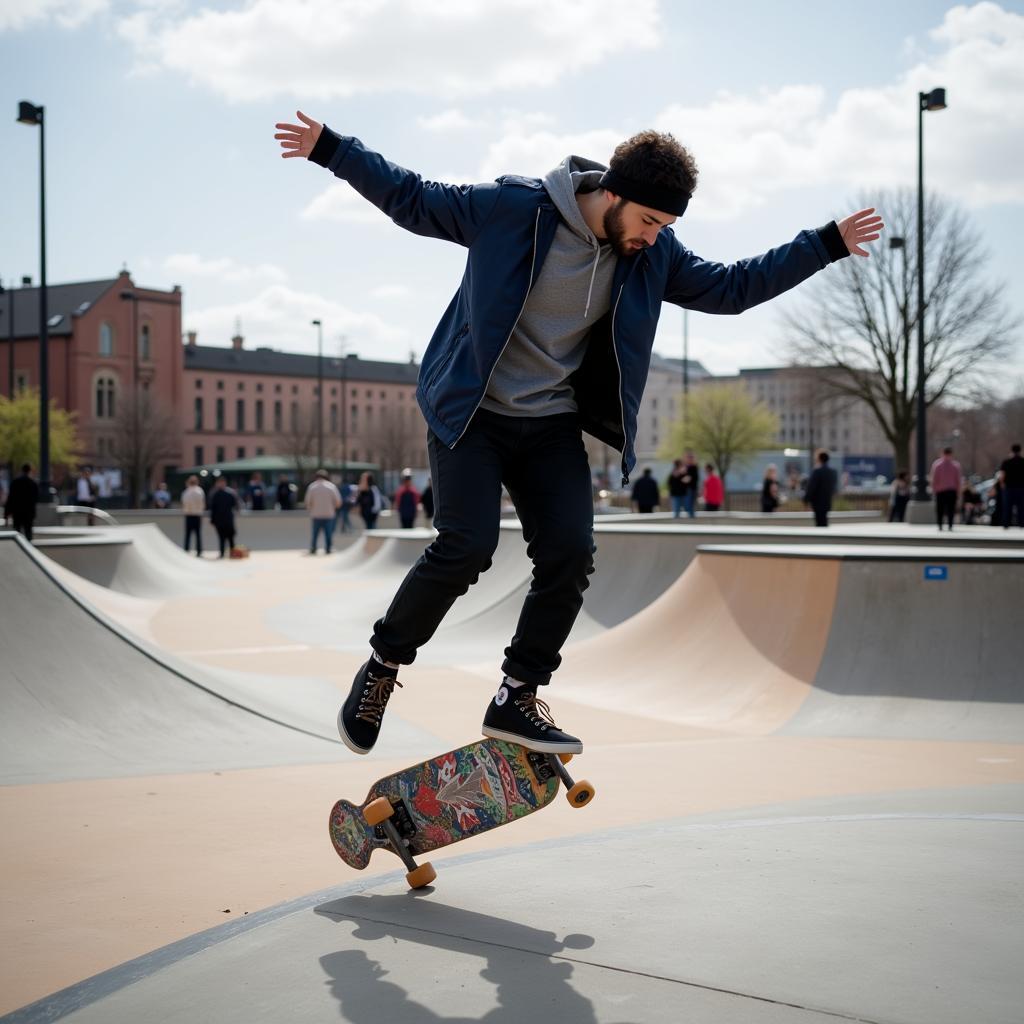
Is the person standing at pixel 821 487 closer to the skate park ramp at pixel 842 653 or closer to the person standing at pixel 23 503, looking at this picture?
the skate park ramp at pixel 842 653

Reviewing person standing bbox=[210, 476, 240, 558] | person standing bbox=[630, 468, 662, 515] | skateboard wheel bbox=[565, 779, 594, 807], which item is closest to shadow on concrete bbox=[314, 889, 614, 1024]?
skateboard wheel bbox=[565, 779, 594, 807]

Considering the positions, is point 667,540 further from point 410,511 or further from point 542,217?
point 410,511

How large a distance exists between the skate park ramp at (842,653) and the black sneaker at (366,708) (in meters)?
4.60

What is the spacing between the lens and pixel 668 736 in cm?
735

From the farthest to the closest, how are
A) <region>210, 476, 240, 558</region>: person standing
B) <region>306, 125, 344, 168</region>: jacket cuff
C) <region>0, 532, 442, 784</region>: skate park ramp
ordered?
1. <region>210, 476, 240, 558</region>: person standing
2. <region>0, 532, 442, 784</region>: skate park ramp
3. <region>306, 125, 344, 168</region>: jacket cuff

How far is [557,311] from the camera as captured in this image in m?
3.35

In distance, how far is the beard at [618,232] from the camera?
324 centimetres

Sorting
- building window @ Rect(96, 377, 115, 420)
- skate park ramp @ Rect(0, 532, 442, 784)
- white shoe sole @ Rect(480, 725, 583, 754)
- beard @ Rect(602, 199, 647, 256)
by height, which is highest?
building window @ Rect(96, 377, 115, 420)

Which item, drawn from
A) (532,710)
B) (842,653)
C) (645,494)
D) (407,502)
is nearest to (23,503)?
(407,502)

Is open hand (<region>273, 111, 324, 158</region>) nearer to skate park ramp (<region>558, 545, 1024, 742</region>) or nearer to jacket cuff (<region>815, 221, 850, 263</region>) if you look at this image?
jacket cuff (<region>815, 221, 850, 263</region>)

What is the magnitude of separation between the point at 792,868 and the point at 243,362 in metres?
111

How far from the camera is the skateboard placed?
3.24m

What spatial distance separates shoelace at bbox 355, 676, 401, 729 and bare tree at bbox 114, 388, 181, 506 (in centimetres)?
6508

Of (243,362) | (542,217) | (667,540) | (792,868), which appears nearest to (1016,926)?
(792,868)
